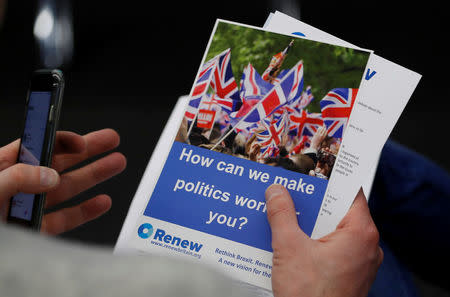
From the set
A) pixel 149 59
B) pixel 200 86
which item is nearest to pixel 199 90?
pixel 200 86

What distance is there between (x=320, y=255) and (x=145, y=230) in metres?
0.23

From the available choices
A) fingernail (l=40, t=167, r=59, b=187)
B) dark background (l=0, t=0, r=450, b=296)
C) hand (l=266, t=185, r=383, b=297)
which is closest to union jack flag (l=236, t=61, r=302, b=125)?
hand (l=266, t=185, r=383, b=297)

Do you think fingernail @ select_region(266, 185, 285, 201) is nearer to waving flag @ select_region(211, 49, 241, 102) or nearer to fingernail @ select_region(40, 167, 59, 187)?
waving flag @ select_region(211, 49, 241, 102)

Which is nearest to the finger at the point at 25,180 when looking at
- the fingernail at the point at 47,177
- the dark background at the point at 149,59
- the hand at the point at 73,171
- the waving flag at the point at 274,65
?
the fingernail at the point at 47,177

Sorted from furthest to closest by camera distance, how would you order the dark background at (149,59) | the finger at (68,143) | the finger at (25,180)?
1. the dark background at (149,59)
2. the finger at (68,143)
3. the finger at (25,180)

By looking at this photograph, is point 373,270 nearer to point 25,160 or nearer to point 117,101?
point 25,160

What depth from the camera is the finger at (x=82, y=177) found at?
639 mm

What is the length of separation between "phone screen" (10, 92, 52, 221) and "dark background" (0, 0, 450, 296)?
0.62 meters

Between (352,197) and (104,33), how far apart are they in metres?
1.17

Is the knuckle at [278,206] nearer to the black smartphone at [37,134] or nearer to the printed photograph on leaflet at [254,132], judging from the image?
the printed photograph on leaflet at [254,132]

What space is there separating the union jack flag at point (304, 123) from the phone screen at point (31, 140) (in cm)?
35

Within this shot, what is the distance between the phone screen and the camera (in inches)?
20.8

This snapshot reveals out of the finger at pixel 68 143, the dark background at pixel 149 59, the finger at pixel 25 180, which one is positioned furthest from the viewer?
the dark background at pixel 149 59

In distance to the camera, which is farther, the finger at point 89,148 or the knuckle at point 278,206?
the finger at point 89,148
